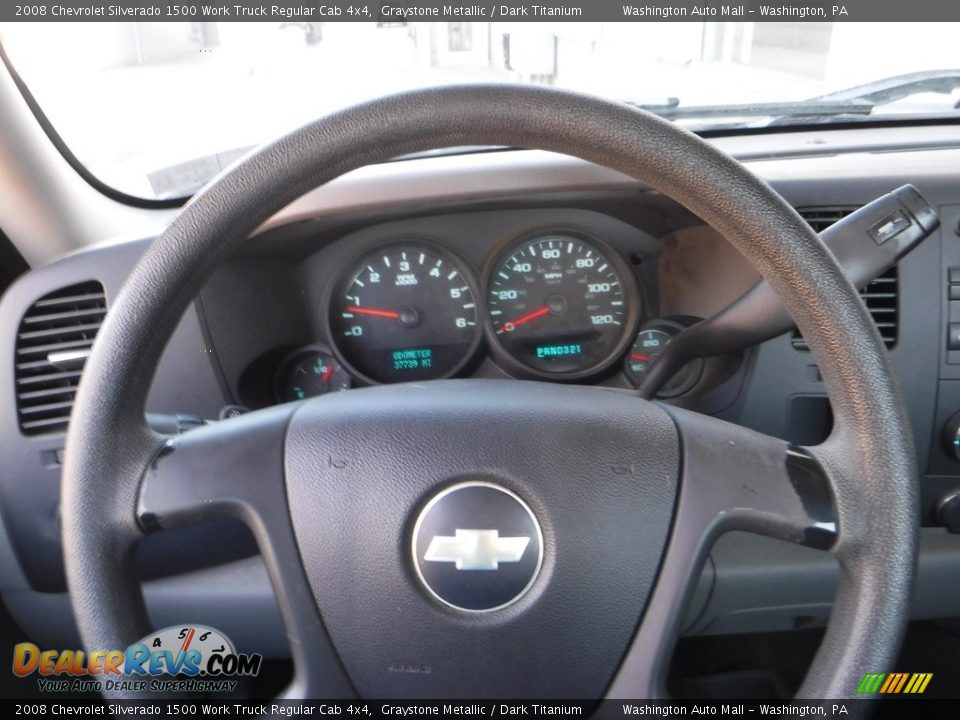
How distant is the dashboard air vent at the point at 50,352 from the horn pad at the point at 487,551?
0.81 m

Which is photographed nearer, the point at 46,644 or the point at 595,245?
the point at 46,644

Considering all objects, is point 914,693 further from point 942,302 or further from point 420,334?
point 420,334

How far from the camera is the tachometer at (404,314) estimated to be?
6.60 feet

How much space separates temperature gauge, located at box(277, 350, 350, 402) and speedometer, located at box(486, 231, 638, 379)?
0.38m

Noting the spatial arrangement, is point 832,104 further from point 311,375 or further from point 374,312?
point 311,375

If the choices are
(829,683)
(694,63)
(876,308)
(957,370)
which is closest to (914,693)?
(957,370)

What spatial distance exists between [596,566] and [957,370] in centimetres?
104

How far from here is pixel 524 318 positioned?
6.71ft

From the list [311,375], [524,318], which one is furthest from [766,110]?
[311,375]

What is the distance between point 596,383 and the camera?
205 cm

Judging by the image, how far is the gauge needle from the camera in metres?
2.04

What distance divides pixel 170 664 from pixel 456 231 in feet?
3.93

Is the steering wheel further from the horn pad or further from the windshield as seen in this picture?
the windshield

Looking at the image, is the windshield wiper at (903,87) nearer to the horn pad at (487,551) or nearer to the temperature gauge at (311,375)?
the temperature gauge at (311,375)
